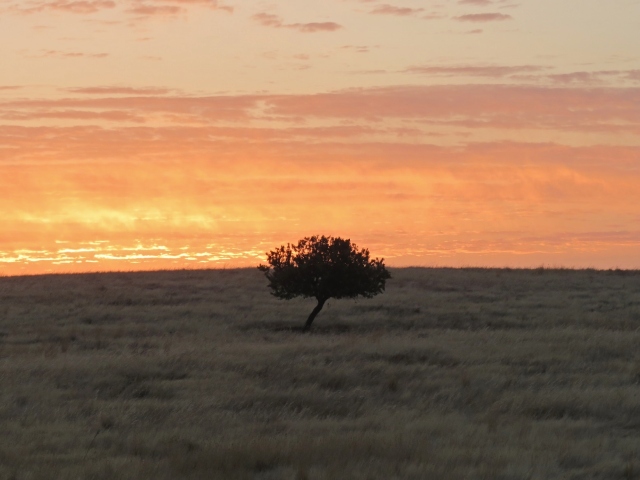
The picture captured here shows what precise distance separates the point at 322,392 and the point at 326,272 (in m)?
13.2

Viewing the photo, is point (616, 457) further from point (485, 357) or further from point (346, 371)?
point (485, 357)

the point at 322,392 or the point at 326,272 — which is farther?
the point at 326,272

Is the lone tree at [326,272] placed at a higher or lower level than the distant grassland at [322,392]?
higher

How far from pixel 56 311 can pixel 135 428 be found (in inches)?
889

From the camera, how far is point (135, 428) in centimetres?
1359

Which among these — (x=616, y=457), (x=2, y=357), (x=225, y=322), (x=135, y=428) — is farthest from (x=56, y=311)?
(x=616, y=457)

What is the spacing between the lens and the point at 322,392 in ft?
55.2

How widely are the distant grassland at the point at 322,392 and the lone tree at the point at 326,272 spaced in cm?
155

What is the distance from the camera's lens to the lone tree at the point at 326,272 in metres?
30.0

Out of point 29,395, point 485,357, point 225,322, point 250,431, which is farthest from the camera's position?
point 225,322

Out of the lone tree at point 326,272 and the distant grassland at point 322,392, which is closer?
the distant grassland at point 322,392

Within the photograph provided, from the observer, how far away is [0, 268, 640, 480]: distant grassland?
36.7 ft

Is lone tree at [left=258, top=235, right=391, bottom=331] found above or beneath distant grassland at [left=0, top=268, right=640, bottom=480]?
above

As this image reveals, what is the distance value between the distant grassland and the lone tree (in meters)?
1.55
